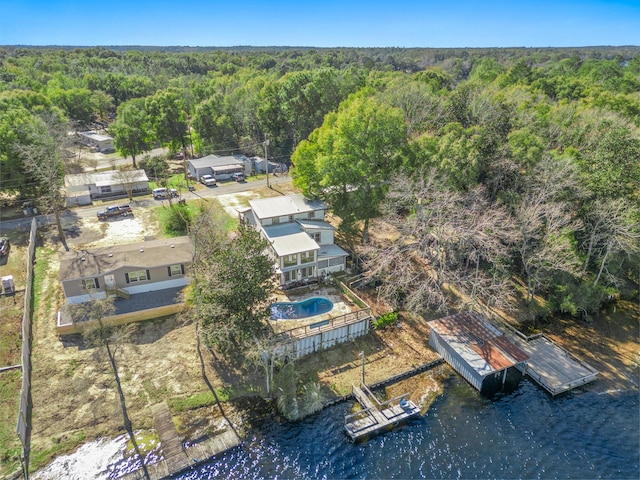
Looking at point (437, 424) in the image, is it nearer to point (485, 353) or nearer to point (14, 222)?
point (485, 353)

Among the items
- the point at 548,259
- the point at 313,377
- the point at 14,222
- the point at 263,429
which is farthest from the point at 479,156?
the point at 14,222

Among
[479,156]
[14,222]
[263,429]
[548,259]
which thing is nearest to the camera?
[263,429]

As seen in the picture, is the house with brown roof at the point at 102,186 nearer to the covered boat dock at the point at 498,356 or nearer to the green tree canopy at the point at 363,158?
the green tree canopy at the point at 363,158

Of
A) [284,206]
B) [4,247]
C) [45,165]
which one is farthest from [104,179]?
[284,206]

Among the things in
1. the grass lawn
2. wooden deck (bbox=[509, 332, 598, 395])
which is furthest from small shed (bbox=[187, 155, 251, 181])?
wooden deck (bbox=[509, 332, 598, 395])

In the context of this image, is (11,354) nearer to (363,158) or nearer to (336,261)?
(336,261)

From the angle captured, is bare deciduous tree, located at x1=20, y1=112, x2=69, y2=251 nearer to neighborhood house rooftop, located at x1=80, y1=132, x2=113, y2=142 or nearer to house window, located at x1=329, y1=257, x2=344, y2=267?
house window, located at x1=329, y1=257, x2=344, y2=267
